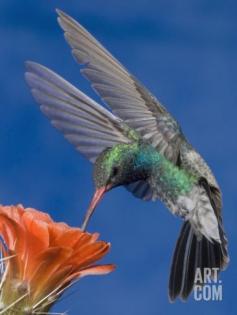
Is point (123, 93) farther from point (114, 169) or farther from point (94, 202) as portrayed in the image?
point (94, 202)

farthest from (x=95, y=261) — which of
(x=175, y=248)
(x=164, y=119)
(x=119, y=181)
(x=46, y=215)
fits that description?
(x=175, y=248)

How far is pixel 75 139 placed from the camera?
17.0 ft

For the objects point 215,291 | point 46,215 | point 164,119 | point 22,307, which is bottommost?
point 22,307

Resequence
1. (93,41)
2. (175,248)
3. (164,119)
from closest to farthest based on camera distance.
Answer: (93,41) < (164,119) < (175,248)

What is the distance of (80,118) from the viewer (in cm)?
498

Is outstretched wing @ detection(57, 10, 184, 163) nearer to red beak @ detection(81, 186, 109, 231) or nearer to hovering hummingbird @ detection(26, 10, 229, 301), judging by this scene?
hovering hummingbird @ detection(26, 10, 229, 301)

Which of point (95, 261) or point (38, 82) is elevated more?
point (38, 82)

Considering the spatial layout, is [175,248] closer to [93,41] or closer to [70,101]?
[70,101]

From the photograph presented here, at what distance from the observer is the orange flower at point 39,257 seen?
2121 mm

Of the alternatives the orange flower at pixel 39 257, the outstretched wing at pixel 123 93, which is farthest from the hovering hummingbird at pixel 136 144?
the orange flower at pixel 39 257

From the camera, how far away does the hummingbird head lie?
4070mm

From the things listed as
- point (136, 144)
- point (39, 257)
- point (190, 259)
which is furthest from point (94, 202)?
point (39, 257)

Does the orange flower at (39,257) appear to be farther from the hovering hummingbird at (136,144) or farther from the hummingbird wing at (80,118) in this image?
the hummingbird wing at (80,118)

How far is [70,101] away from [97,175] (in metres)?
0.83
